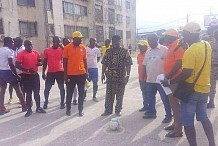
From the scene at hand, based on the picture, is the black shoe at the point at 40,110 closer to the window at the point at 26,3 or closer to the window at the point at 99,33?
the window at the point at 26,3

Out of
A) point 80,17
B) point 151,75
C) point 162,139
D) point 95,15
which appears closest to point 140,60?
point 151,75

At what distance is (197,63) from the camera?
3.47 m

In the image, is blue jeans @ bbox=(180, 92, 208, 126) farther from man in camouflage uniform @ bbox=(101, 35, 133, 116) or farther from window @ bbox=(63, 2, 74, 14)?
window @ bbox=(63, 2, 74, 14)

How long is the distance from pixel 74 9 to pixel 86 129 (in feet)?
95.1

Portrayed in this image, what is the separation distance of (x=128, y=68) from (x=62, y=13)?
25.2m

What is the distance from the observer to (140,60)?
6605 mm

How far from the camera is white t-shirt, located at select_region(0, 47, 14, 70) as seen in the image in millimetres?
6352

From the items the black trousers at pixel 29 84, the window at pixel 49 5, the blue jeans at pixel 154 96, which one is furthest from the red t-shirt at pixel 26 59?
the window at pixel 49 5

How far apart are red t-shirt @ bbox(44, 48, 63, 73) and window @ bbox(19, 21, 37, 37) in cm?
1881

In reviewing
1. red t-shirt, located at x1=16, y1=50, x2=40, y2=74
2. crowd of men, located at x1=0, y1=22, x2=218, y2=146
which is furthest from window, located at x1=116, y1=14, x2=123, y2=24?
red t-shirt, located at x1=16, y1=50, x2=40, y2=74

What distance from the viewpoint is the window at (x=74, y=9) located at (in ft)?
102

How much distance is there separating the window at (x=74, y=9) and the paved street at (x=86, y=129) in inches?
1001

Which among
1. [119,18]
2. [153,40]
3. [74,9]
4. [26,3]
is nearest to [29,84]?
[153,40]

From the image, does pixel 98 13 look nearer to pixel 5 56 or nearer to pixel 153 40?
pixel 5 56
